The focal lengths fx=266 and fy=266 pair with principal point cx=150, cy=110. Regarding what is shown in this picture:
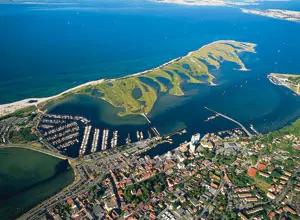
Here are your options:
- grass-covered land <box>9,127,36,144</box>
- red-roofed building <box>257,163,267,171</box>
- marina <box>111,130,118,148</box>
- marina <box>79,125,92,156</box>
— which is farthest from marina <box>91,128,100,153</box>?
red-roofed building <box>257,163,267,171</box>

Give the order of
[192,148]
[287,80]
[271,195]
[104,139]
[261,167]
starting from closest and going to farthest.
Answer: [271,195] → [261,167] → [192,148] → [104,139] → [287,80]

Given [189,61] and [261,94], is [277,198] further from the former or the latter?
[189,61]

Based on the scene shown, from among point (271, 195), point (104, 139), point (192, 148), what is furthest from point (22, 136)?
point (271, 195)

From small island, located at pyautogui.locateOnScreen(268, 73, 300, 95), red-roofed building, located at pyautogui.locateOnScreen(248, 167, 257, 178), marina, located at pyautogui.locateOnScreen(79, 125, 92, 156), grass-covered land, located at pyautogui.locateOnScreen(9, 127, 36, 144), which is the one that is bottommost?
small island, located at pyautogui.locateOnScreen(268, 73, 300, 95)

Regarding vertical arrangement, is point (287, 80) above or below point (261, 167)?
below

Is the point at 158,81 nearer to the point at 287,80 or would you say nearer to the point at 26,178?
the point at 287,80

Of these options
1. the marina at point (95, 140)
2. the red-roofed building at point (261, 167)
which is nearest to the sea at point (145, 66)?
the marina at point (95, 140)

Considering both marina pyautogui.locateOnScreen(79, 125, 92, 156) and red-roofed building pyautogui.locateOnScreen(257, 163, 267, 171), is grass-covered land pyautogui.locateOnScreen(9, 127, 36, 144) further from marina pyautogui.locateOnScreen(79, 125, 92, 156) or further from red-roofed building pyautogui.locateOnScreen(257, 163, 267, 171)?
red-roofed building pyautogui.locateOnScreen(257, 163, 267, 171)
